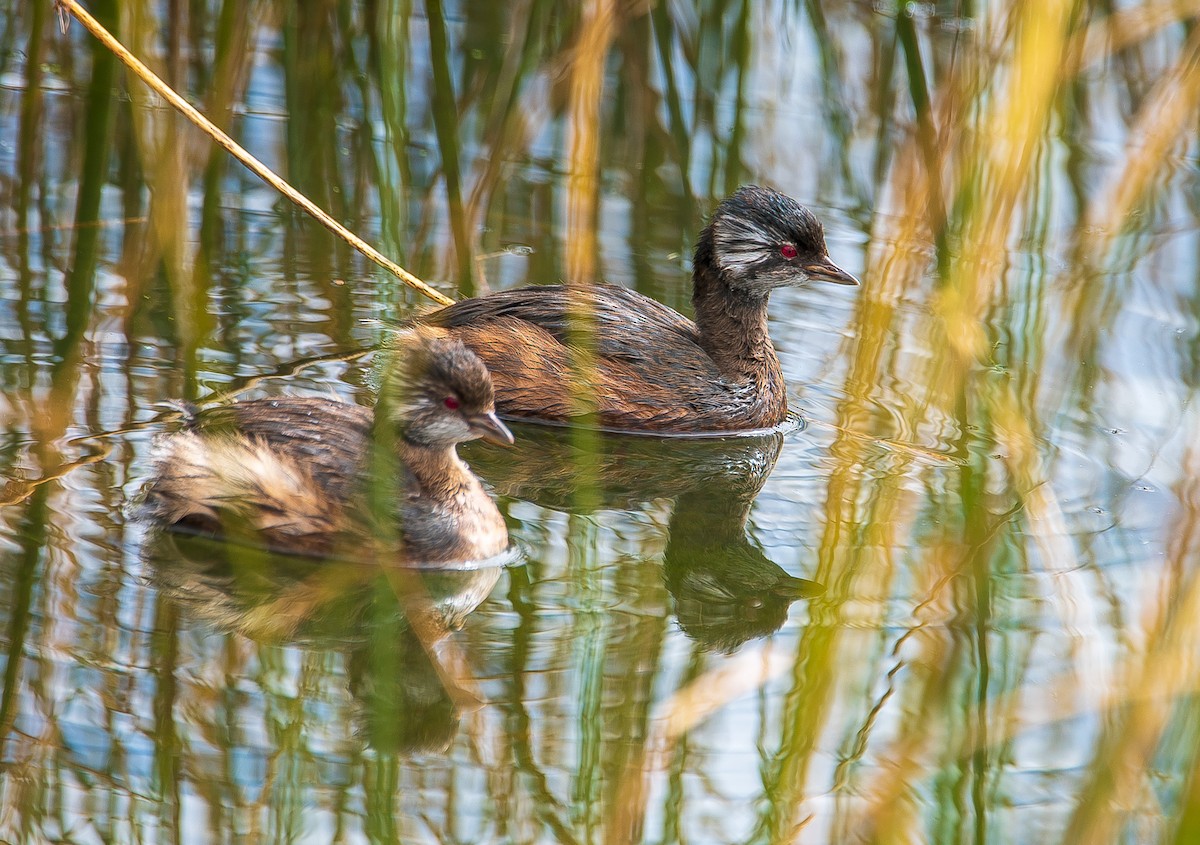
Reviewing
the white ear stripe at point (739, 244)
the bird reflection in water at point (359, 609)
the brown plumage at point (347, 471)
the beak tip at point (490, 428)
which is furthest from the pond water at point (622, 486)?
the white ear stripe at point (739, 244)

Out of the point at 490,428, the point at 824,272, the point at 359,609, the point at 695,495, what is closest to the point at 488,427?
the point at 490,428

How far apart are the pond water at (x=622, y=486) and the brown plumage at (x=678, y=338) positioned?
0.56 feet

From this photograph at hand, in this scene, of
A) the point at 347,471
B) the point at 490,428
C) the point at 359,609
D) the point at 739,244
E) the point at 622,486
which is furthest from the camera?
the point at 739,244

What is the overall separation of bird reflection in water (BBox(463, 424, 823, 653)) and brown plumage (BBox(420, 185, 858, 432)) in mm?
130

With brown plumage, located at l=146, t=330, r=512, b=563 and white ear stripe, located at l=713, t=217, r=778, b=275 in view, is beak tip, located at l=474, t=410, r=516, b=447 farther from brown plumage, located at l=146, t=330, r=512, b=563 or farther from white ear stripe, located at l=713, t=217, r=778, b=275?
white ear stripe, located at l=713, t=217, r=778, b=275

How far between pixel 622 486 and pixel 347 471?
1.29 meters

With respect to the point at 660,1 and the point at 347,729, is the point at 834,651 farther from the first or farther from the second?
the point at 660,1

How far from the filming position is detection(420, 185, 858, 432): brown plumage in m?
6.90

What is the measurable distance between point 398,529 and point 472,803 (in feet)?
5.06

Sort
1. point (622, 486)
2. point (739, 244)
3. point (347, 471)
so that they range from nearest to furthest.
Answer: point (347, 471) < point (622, 486) < point (739, 244)

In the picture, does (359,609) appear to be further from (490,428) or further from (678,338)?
(678,338)

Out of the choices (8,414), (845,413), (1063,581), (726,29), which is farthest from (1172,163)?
(8,414)

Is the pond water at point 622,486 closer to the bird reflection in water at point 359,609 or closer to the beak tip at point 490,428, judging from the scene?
the bird reflection in water at point 359,609

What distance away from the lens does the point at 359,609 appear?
16.6 ft
